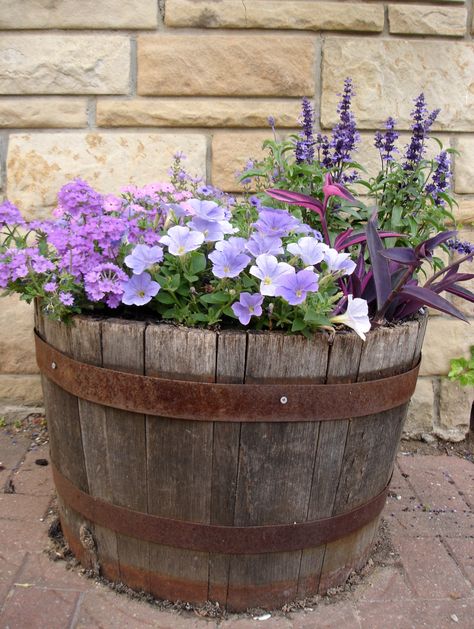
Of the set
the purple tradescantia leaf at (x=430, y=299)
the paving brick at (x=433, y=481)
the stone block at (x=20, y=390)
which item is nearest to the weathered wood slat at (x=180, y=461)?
the purple tradescantia leaf at (x=430, y=299)

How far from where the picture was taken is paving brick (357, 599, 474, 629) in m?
1.67

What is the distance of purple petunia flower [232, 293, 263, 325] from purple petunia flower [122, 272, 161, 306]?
0.70ft

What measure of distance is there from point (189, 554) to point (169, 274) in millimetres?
768

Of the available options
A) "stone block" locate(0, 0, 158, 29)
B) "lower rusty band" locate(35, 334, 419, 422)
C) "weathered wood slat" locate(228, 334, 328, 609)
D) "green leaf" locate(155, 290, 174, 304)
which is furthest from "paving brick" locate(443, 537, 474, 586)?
"stone block" locate(0, 0, 158, 29)

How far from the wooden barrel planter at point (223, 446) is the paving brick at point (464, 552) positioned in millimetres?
434

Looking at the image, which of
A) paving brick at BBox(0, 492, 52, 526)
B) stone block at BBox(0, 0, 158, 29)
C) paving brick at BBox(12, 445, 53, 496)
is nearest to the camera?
paving brick at BBox(0, 492, 52, 526)

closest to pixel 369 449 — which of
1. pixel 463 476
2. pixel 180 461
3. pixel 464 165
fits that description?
pixel 180 461

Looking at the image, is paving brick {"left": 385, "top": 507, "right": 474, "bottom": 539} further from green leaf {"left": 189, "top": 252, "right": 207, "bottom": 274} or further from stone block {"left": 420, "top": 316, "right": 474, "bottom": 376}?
green leaf {"left": 189, "top": 252, "right": 207, "bottom": 274}

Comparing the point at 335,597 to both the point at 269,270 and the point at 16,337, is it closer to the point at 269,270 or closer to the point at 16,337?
the point at 269,270

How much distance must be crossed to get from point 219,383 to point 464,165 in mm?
1805

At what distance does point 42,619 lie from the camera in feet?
5.30

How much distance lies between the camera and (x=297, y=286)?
139cm

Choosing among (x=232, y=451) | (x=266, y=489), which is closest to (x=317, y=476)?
(x=266, y=489)

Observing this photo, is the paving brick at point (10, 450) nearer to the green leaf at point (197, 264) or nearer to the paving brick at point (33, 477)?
A: the paving brick at point (33, 477)
